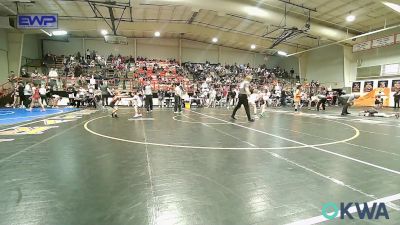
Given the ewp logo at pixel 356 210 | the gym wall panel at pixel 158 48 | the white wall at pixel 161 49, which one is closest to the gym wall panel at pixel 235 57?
the white wall at pixel 161 49

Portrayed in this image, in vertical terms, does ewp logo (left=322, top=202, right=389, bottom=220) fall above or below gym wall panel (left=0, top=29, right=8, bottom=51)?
below

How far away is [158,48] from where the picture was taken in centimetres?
3231

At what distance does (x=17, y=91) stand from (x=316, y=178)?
65.4 feet

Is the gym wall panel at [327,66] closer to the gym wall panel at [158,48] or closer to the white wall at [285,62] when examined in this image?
the white wall at [285,62]

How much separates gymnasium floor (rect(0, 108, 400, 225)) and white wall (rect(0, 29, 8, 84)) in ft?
67.7

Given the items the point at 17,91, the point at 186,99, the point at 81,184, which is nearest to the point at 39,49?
the point at 17,91

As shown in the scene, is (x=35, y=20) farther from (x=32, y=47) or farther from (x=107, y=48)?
(x=107, y=48)

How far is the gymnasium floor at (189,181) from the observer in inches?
92.2

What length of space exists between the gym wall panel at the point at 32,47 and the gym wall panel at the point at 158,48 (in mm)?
10111

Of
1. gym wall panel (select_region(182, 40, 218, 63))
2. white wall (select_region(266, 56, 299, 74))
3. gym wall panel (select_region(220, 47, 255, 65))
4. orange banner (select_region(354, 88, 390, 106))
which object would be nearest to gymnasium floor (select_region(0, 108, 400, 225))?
orange banner (select_region(354, 88, 390, 106))

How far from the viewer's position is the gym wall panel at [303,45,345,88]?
29359mm

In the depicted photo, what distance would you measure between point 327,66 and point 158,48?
19489 mm

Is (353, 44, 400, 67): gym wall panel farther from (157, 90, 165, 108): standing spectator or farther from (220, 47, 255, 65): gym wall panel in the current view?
(157, 90, 165, 108): standing spectator

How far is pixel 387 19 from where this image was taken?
21.5 metres
